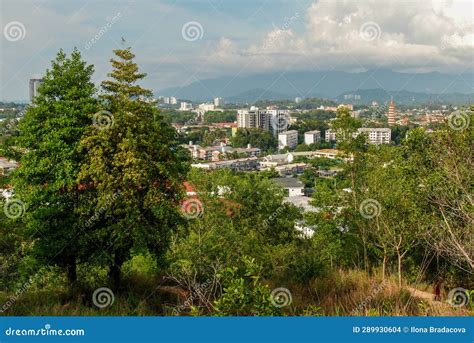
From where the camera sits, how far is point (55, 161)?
613cm

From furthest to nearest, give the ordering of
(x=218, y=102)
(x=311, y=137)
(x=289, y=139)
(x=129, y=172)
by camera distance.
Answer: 1. (x=218, y=102)
2. (x=289, y=139)
3. (x=311, y=137)
4. (x=129, y=172)

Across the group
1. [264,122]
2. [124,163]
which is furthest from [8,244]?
[264,122]

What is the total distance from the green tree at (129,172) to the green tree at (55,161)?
Answer: 0.76 ft

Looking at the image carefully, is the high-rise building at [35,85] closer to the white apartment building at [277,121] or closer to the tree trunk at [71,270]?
the tree trunk at [71,270]

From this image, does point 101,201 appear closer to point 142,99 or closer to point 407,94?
point 142,99

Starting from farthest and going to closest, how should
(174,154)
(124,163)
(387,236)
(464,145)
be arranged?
(387,236)
(174,154)
(464,145)
(124,163)

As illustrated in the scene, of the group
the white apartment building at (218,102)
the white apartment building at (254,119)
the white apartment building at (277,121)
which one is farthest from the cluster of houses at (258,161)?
the white apartment building at (218,102)

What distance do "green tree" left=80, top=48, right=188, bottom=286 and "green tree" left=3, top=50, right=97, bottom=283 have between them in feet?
0.76

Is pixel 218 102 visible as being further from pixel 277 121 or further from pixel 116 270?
pixel 116 270

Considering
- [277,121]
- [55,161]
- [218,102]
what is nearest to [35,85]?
[55,161]

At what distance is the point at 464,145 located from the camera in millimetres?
6270

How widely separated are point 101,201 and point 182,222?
135cm

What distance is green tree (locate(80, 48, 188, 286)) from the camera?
5.89 metres

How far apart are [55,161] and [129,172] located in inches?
42.6
